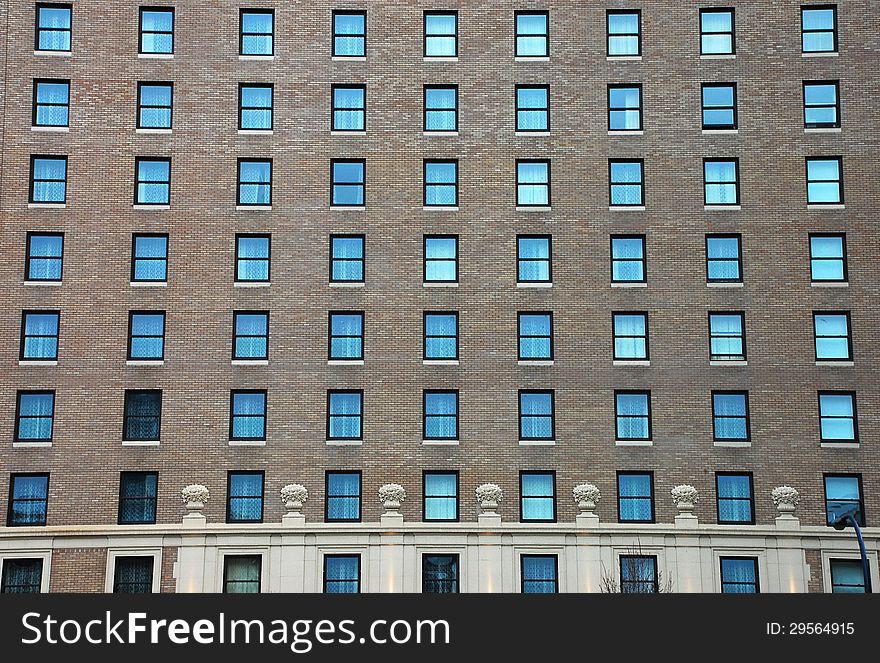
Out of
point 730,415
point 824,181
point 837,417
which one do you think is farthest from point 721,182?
point 837,417

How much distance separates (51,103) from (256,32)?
8.57m

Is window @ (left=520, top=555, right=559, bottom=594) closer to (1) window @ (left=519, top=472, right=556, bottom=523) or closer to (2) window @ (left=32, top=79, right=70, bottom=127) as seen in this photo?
(1) window @ (left=519, top=472, right=556, bottom=523)

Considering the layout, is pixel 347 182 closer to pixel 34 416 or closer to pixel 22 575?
pixel 34 416

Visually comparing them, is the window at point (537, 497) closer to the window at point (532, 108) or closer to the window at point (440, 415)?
the window at point (440, 415)

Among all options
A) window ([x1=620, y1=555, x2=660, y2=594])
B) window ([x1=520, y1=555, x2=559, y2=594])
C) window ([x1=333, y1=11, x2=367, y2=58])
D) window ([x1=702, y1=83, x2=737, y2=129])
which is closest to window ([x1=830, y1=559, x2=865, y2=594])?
window ([x1=620, y1=555, x2=660, y2=594])

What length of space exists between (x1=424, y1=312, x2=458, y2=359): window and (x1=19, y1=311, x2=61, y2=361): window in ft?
46.5

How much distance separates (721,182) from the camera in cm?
4659

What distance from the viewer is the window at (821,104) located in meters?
46.8

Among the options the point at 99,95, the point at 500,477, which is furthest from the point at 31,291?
the point at 500,477

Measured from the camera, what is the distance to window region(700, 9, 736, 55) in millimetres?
47469

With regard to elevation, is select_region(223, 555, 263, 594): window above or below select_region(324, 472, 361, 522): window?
below

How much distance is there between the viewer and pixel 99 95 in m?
46.8

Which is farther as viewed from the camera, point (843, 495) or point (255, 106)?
point (255, 106)
